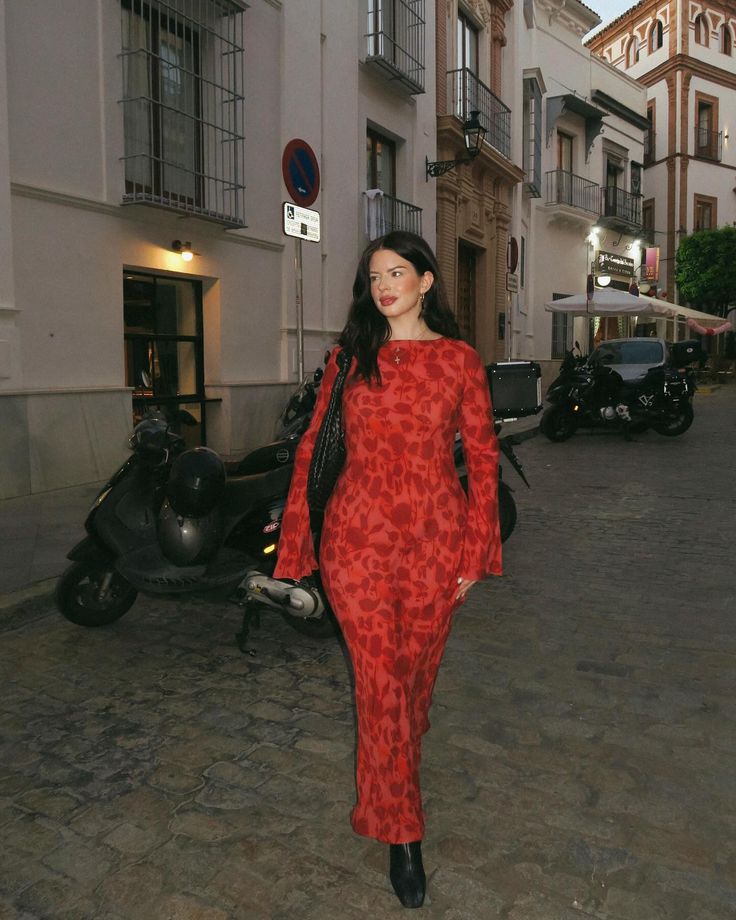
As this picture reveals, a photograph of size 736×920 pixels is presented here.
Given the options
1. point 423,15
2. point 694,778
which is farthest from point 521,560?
point 423,15

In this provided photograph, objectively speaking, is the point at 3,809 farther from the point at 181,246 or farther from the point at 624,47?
the point at 624,47

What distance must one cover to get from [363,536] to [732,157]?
130 ft

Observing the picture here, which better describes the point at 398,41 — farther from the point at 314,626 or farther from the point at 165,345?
the point at 314,626

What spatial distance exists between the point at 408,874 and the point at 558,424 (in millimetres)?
10704

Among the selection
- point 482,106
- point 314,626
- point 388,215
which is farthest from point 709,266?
point 314,626

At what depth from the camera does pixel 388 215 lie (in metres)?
13.6

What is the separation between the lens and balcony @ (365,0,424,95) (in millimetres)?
12688

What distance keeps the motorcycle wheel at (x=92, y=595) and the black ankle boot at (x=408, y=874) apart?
2535 mm

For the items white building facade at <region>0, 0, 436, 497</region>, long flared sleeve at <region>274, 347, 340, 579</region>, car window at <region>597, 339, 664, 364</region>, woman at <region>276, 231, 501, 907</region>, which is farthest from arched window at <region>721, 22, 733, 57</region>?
long flared sleeve at <region>274, 347, 340, 579</region>

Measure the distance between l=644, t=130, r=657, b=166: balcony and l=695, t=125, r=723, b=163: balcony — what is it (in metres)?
1.93

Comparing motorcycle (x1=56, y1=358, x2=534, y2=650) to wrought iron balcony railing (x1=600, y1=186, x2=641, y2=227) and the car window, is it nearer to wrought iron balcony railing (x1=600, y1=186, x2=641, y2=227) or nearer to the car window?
the car window

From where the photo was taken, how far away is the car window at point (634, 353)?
43.6 feet

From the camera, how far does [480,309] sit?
61.2ft

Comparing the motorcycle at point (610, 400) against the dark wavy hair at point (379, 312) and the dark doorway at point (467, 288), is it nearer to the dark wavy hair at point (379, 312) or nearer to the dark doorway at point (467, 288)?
the dark doorway at point (467, 288)
